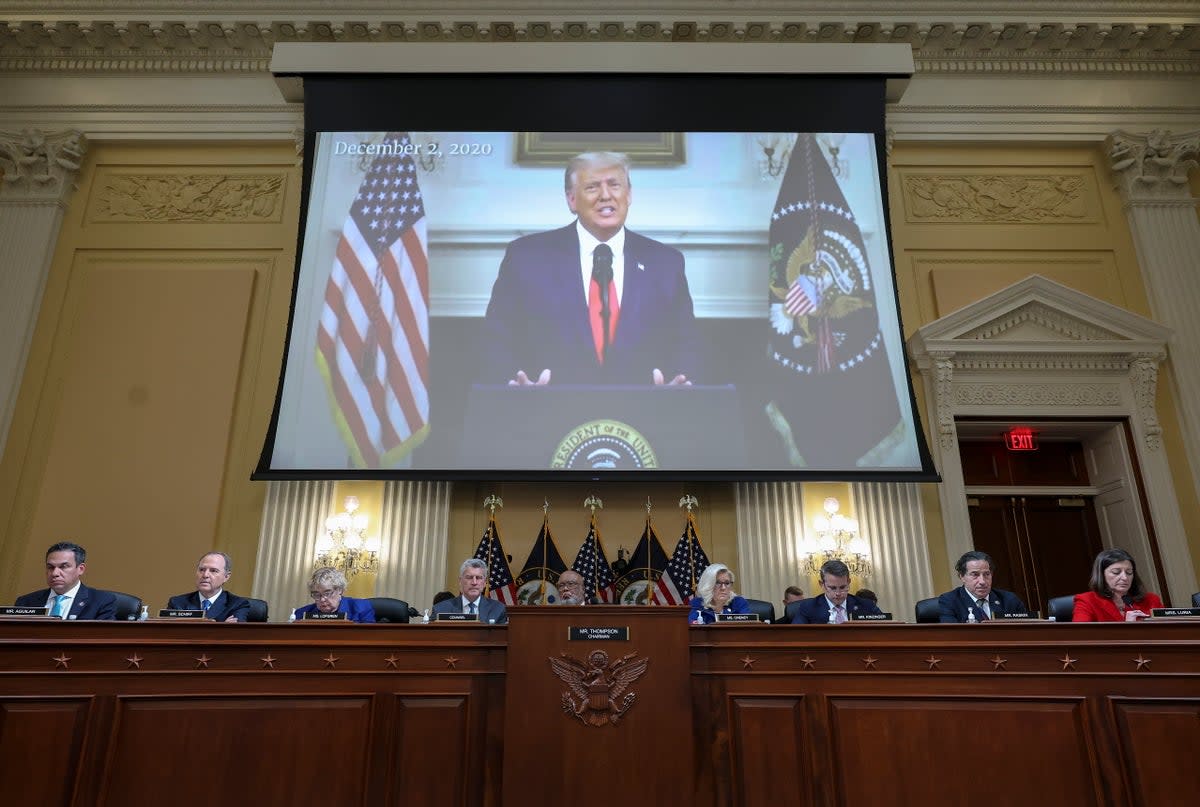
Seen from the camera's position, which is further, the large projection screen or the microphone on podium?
the microphone on podium

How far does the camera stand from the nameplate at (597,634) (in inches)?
127

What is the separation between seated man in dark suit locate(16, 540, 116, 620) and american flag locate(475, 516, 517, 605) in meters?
2.64

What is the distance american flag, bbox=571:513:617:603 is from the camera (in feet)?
21.3

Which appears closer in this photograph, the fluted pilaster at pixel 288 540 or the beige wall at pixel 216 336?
the fluted pilaster at pixel 288 540

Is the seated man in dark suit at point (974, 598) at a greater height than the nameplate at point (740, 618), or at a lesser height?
greater

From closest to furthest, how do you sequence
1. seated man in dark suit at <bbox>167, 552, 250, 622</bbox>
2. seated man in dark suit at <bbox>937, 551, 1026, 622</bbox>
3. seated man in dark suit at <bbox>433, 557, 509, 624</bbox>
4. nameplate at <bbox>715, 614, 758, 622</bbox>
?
nameplate at <bbox>715, 614, 758, 622</bbox>
seated man in dark suit at <bbox>937, 551, 1026, 622</bbox>
seated man in dark suit at <bbox>167, 552, 250, 622</bbox>
seated man in dark suit at <bbox>433, 557, 509, 624</bbox>

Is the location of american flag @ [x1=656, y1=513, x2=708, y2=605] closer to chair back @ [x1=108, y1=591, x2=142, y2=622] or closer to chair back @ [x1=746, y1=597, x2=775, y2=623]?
chair back @ [x1=746, y1=597, x2=775, y2=623]

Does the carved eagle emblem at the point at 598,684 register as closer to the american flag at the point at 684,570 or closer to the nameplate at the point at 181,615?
the nameplate at the point at 181,615

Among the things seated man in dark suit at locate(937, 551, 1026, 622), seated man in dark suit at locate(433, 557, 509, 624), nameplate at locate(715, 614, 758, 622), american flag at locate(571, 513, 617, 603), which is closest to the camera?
nameplate at locate(715, 614, 758, 622)

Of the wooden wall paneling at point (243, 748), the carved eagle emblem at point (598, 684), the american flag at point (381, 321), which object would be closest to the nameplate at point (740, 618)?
the carved eagle emblem at point (598, 684)

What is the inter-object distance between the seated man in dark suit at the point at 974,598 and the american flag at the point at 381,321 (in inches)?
161

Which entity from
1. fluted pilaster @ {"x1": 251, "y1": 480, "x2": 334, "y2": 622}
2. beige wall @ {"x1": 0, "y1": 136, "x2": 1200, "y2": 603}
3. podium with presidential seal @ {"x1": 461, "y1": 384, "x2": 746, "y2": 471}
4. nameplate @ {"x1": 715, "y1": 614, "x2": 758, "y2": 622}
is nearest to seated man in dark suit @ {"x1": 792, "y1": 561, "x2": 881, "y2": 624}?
nameplate @ {"x1": 715, "y1": 614, "x2": 758, "y2": 622}

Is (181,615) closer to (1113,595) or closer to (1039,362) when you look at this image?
(1113,595)

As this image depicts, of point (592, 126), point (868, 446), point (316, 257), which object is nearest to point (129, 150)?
point (316, 257)
